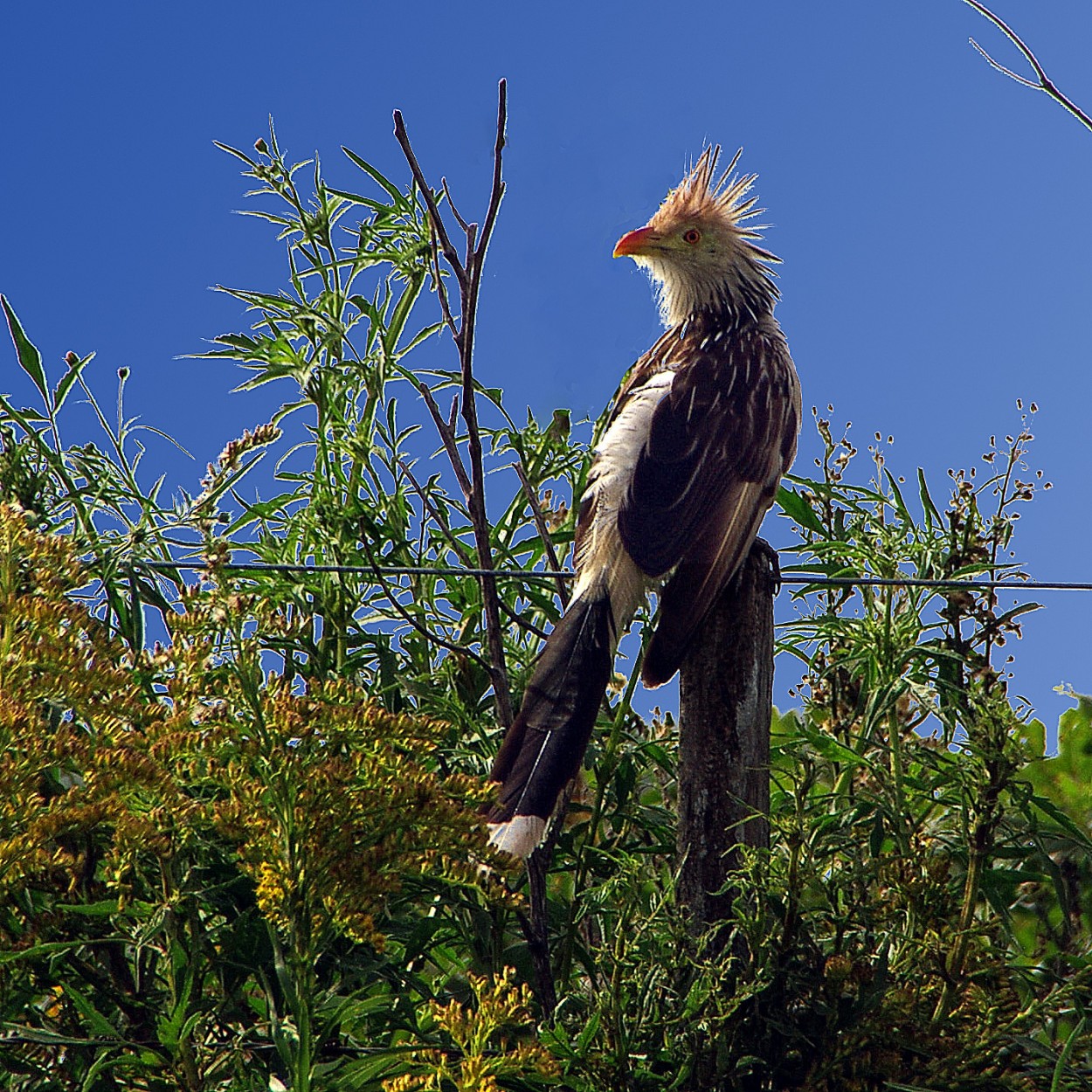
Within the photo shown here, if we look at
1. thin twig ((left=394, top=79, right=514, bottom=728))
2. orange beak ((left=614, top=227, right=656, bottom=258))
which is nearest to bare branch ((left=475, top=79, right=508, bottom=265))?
thin twig ((left=394, top=79, right=514, bottom=728))

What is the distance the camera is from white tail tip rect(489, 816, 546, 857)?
270 cm

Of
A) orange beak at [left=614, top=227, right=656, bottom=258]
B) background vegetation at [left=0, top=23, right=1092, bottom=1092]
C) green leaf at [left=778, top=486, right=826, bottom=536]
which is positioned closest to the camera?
background vegetation at [left=0, top=23, right=1092, bottom=1092]

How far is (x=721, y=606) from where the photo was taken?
3.20 m

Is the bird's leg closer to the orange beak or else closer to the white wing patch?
the white wing patch

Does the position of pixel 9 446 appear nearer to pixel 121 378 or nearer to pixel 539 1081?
pixel 121 378

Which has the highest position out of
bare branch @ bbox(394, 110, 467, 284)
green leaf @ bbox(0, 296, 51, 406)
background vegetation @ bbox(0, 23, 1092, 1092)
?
bare branch @ bbox(394, 110, 467, 284)

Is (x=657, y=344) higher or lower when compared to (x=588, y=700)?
higher

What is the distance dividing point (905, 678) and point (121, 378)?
2208 millimetres

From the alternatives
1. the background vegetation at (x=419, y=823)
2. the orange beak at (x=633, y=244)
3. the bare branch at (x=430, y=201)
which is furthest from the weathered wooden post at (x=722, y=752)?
the orange beak at (x=633, y=244)

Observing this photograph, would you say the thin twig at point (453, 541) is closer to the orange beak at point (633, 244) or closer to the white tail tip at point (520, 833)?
the white tail tip at point (520, 833)

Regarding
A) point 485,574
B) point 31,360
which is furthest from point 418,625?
point 31,360

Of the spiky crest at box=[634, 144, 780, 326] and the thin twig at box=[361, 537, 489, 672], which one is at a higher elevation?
the spiky crest at box=[634, 144, 780, 326]

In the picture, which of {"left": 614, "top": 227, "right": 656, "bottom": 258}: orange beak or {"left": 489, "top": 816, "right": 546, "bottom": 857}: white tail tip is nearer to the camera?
{"left": 489, "top": 816, "right": 546, "bottom": 857}: white tail tip

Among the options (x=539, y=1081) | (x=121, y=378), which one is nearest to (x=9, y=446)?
(x=121, y=378)
